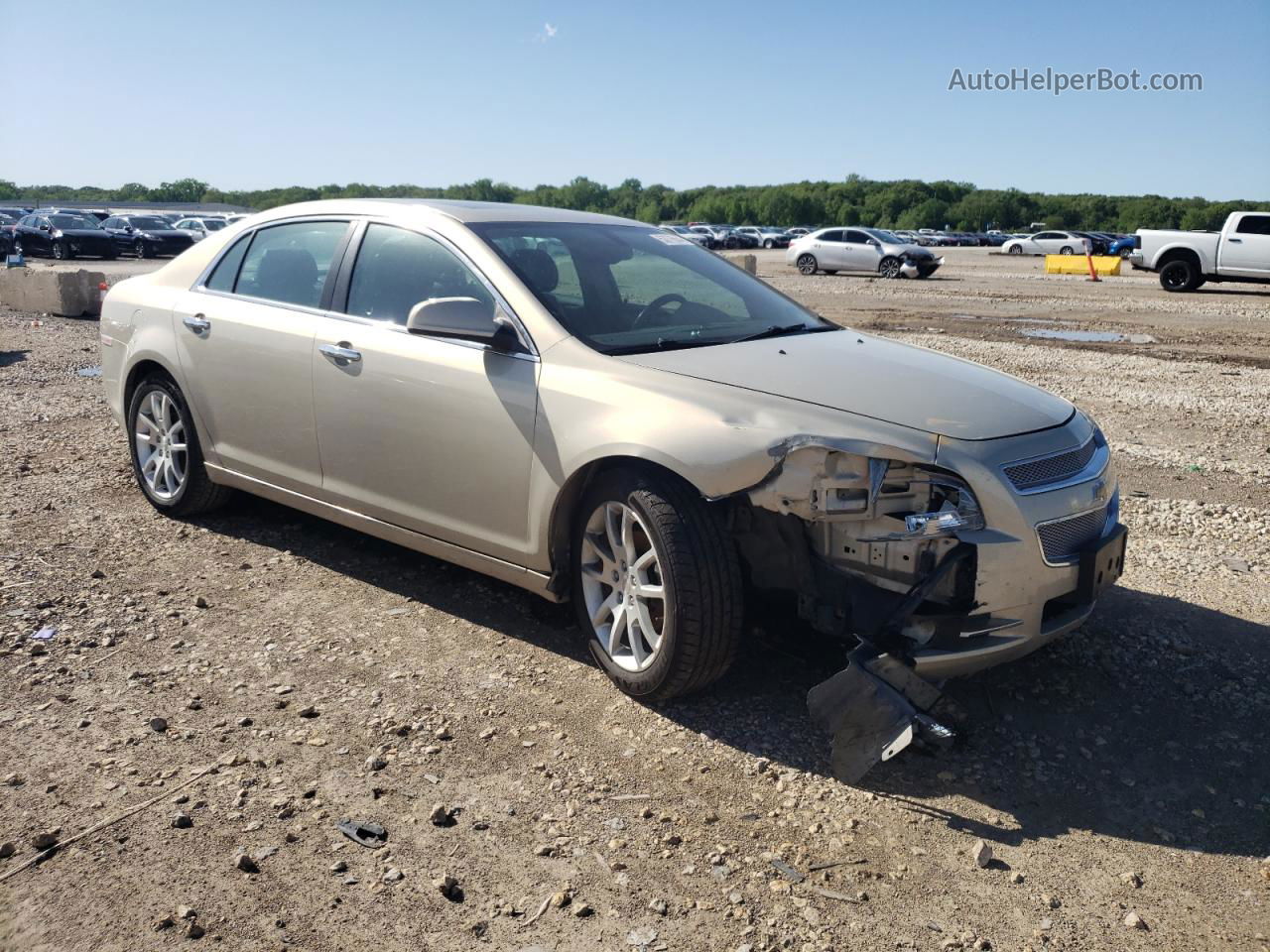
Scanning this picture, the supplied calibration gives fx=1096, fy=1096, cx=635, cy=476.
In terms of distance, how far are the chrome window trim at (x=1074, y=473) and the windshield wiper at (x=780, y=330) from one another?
1.27 metres

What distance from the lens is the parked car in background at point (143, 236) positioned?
38.1m

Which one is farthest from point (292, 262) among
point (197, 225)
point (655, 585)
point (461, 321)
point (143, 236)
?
point (197, 225)

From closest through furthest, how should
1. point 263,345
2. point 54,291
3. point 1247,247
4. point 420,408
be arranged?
point 420,408
point 263,345
point 54,291
point 1247,247

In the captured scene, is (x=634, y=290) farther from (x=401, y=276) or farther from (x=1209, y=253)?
(x=1209, y=253)

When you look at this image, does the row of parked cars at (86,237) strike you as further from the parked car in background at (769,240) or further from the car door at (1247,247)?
the parked car in background at (769,240)

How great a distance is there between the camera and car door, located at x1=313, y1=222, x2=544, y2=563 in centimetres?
412

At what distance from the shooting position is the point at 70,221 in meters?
37.4

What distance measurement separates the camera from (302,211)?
5293 millimetres

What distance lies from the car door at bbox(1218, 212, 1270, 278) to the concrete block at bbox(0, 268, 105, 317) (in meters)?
21.6

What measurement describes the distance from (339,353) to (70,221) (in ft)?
126

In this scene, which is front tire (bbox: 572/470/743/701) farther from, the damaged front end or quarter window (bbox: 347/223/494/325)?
quarter window (bbox: 347/223/494/325)

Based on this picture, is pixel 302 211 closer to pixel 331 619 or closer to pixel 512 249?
pixel 512 249

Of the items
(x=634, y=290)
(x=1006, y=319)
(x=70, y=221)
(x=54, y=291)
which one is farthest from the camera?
(x=70, y=221)

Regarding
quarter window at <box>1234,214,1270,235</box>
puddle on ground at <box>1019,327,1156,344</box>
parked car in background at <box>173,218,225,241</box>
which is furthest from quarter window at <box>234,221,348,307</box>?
parked car in background at <box>173,218,225,241</box>
